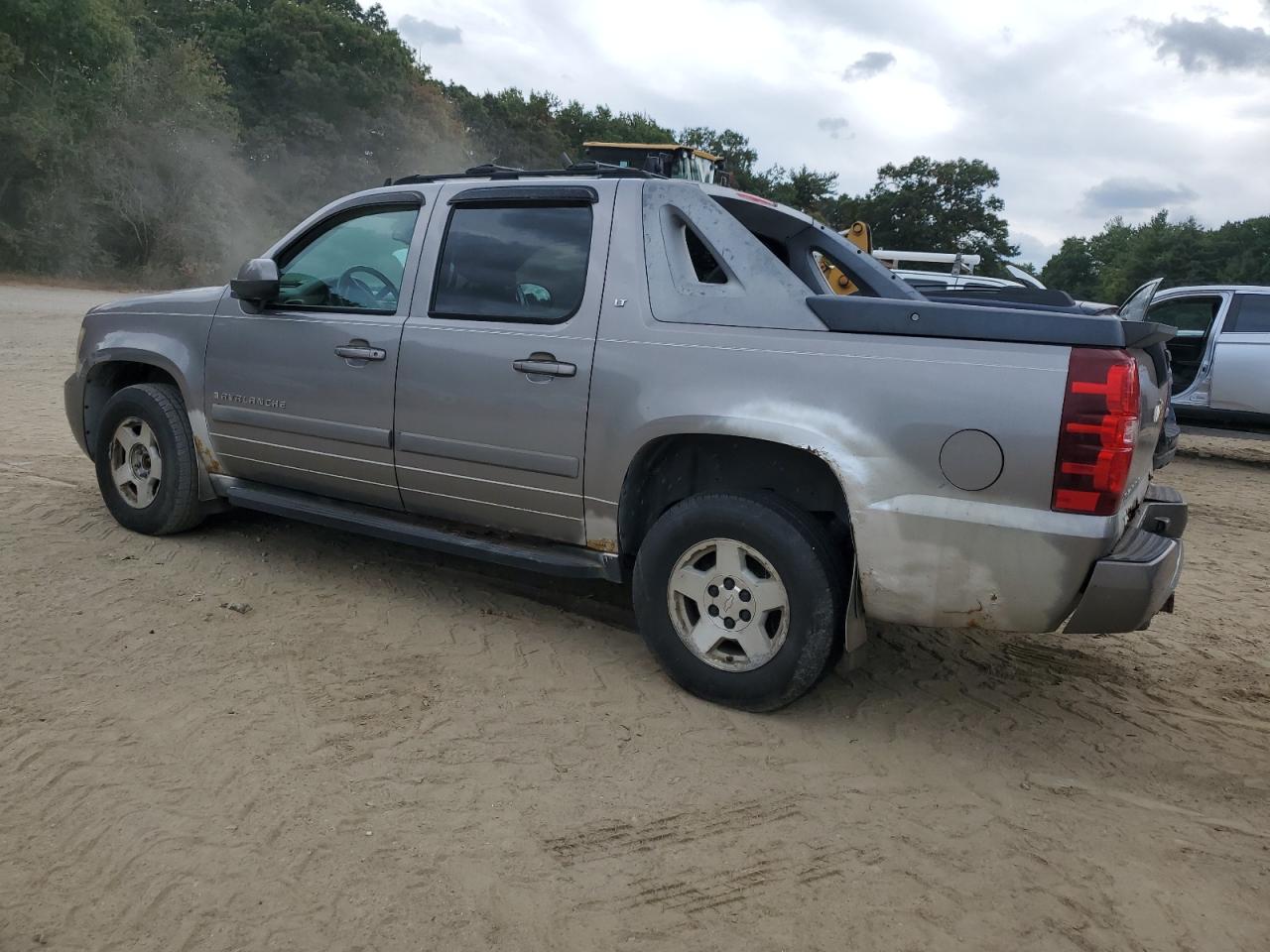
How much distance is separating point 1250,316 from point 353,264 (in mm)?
9041

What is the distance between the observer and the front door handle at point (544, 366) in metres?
3.86

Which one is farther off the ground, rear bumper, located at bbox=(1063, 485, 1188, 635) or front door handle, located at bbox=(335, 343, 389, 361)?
front door handle, located at bbox=(335, 343, 389, 361)

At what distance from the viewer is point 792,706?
3775 mm

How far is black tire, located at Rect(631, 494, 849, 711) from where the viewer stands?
3412 millimetres

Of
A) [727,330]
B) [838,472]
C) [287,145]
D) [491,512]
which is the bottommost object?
[491,512]

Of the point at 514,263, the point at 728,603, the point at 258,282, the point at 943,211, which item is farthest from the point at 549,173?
the point at 943,211

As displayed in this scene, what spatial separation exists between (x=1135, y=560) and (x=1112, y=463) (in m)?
0.34

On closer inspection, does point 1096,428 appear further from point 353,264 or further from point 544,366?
point 353,264

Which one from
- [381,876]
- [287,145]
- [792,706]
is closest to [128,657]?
[381,876]

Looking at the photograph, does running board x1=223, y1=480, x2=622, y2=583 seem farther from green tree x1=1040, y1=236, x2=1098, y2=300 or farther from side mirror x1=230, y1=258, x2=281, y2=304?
green tree x1=1040, y1=236, x2=1098, y2=300

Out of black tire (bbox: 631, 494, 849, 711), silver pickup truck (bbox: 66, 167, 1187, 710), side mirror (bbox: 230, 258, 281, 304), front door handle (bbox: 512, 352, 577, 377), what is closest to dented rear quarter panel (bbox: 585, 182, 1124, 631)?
silver pickup truck (bbox: 66, 167, 1187, 710)

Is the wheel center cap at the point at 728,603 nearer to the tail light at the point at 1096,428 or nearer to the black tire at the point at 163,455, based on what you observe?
the tail light at the point at 1096,428

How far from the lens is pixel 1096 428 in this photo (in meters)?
2.95

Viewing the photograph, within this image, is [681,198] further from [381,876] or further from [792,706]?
[381,876]
